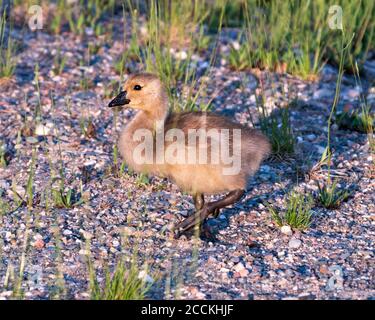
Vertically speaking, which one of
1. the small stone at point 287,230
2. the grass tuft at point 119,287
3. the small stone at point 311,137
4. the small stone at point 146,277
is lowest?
the small stone at point 311,137

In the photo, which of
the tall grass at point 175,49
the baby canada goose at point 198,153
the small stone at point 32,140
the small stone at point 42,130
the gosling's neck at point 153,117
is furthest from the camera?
the tall grass at point 175,49

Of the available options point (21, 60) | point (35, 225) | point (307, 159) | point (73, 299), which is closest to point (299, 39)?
point (307, 159)

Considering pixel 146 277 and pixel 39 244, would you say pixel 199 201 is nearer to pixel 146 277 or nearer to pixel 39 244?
pixel 146 277

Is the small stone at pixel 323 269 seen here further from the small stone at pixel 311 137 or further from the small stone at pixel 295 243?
the small stone at pixel 311 137

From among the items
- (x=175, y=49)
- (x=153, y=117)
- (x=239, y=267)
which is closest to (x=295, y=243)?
(x=239, y=267)

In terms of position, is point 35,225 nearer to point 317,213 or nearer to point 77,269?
point 77,269

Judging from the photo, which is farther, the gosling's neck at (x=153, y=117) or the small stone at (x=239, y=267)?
the gosling's neck at (x=153, y=117)

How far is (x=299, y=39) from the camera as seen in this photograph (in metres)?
8.22

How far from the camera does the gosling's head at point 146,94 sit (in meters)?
5.90

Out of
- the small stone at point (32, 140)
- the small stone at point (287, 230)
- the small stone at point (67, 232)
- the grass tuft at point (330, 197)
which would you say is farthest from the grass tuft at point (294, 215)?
the small stone at point (32, 140)

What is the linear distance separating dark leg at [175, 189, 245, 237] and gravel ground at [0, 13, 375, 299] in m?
0.09

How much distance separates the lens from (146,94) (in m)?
5.93

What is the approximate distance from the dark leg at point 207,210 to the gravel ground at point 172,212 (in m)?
0.09

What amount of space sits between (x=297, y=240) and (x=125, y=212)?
1.24 metres
